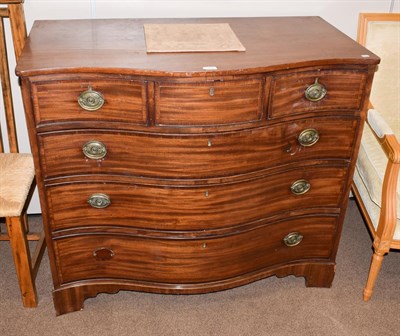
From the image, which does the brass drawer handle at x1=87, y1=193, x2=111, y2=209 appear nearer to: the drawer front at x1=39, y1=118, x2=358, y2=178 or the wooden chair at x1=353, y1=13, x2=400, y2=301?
the drawer front at x1=39, y1=118, x2=358, y2=178

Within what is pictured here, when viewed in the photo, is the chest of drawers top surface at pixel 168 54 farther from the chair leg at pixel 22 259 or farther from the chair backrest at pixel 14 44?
the chair leg at pixel 22 259

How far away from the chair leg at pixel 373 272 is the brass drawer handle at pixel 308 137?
0.67 metres

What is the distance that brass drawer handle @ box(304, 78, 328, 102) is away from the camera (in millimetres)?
2061

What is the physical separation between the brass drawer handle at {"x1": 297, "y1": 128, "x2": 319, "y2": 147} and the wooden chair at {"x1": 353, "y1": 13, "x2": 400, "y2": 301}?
0.34 metres

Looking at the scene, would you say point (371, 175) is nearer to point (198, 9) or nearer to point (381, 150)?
point (381, 150)

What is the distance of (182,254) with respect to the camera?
2.35 m

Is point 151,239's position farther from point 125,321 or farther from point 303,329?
point 303,329

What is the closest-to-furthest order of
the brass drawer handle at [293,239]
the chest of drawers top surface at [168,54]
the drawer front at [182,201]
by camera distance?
the chest of drawers top surface at [168,54] → the drawer front at [182,201] → the brass drawer handle at [293,239]

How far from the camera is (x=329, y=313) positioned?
101 inches

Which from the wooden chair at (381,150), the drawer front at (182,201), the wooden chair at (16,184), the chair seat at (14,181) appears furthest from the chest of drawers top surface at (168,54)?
the chair seat at (14,181)

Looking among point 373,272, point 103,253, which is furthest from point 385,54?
point 103,253

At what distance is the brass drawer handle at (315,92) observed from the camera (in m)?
2.06

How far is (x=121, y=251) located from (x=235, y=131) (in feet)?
2.46

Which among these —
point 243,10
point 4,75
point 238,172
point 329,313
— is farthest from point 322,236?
point 4,75
